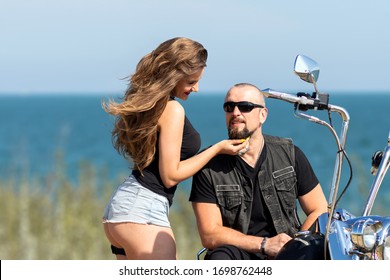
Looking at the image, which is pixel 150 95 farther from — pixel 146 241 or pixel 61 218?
pixel 61 218

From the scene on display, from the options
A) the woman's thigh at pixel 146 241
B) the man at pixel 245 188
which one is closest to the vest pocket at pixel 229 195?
the man at pixel 245 188

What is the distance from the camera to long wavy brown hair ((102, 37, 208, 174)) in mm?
3895

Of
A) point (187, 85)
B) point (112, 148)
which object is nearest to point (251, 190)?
point (187, 85)

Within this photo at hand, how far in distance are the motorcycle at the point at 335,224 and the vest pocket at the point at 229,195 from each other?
609 mm

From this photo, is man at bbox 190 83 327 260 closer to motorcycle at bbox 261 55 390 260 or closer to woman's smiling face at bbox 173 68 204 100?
woman's smiling face at bbox 173 68 204 100

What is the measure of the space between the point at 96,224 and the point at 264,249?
11.5ft

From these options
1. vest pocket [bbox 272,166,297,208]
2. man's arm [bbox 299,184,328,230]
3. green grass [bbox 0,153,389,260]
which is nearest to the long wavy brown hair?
vest pocket [bbox 272,166,297,208]

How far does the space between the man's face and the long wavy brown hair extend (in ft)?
0.73

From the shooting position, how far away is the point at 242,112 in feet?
13.4

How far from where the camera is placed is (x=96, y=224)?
7215mm

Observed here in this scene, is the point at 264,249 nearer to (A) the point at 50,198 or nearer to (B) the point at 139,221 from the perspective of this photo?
(B) the point at 139,221

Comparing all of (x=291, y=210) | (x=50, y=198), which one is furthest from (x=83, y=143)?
(x=291, y=210)

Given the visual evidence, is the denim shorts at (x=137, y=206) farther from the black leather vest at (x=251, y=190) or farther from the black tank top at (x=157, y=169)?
the black leather vest at (x=251, y=190)

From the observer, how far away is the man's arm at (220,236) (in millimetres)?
3877
